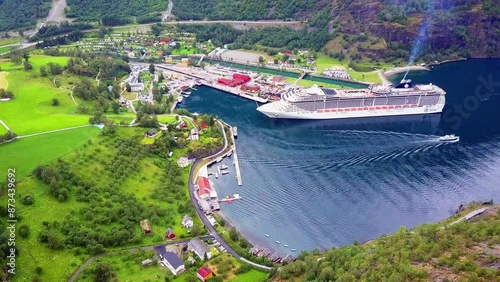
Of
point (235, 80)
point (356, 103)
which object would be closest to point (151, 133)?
point (235, 80)

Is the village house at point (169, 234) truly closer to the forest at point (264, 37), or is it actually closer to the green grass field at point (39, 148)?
the green grass field at point (39, 148)

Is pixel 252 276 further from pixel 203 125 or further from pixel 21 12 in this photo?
pixel 21 12

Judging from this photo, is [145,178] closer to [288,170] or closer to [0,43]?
[288,170]

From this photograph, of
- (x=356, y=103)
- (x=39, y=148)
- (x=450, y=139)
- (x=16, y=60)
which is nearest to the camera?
(x=39, y=148)

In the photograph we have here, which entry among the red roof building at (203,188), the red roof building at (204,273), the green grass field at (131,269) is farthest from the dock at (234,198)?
the red roof building at (204,273)

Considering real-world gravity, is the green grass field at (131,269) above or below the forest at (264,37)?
below
